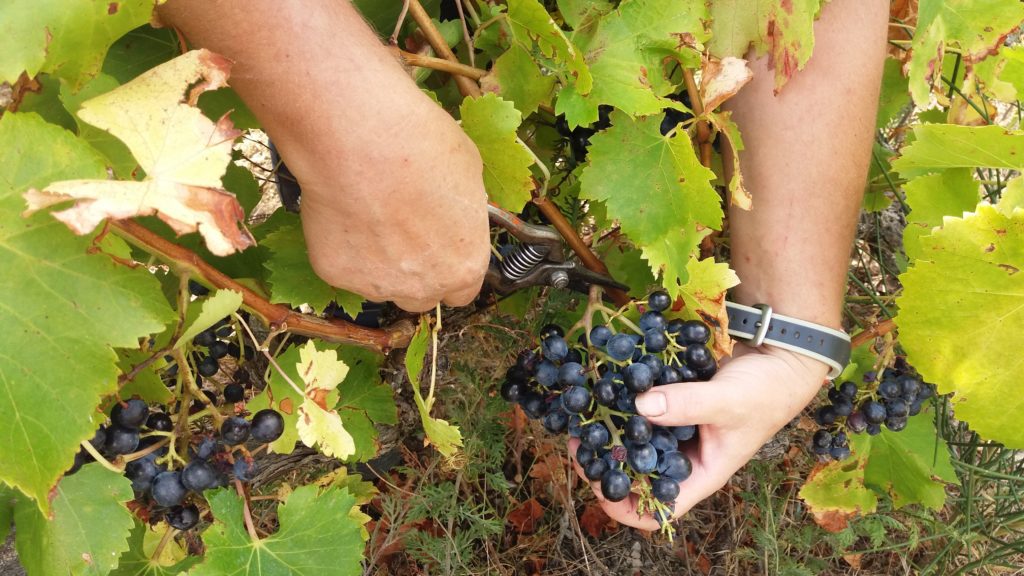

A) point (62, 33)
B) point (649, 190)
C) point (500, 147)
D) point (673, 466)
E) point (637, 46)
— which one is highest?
point (62, 33)

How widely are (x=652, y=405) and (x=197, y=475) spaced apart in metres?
0.67

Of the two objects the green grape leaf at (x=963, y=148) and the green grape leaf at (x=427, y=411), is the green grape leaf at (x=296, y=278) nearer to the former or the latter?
the green grape leaf at (x=427, y=411)

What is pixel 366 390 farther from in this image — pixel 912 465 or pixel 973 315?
pixel 912 465

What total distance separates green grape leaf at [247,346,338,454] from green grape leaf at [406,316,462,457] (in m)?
0.15

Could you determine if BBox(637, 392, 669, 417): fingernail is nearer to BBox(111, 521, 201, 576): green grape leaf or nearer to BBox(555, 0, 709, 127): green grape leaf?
BBox(555, 0, 709, 127): green grape leaf

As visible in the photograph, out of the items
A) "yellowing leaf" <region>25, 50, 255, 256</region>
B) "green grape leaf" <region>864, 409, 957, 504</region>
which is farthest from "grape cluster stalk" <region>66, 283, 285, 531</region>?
"green grape leaf" <region>864, 409, 957, 504</region>

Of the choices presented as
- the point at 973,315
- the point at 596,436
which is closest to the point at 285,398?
the point at 596,436

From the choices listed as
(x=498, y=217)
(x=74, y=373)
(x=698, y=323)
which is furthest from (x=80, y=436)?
(x=698, y=323)

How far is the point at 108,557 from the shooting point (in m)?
0.99

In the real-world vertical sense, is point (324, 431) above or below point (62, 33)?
below

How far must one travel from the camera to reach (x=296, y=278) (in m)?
1.15

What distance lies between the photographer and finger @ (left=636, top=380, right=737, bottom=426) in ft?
3.61

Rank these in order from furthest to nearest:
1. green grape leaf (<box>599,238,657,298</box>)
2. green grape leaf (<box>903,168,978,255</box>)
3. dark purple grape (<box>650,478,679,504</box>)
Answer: green grape leaf (<box>599,238,657,298</box>), green grape leaf (<box>903,168,978,255</box>), dark purple grape (<box>650,478,679,504</box>)

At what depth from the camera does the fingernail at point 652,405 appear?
1.09m
